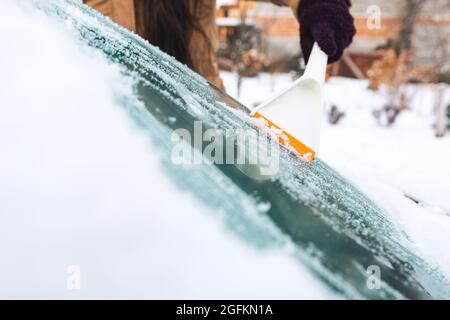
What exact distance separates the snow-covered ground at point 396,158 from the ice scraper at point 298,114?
32 cm

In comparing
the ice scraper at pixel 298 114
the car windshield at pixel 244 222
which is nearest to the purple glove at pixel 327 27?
the ice scraper at pixel 298 114

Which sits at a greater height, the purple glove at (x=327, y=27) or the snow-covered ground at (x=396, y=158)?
the purple glove at (x=327, y=27)

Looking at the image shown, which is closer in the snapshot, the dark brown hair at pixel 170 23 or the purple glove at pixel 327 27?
the purple glove at pixel 327 27

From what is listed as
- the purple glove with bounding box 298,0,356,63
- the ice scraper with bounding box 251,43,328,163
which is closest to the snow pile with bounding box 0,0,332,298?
the ice scraper with bounding box 251,43,328,163

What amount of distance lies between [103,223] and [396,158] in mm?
5171

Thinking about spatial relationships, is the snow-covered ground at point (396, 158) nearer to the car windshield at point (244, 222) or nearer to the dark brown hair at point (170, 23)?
the car windshield at point (244, 222)

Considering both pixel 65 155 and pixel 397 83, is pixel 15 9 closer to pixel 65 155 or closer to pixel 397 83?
pixel 65 155

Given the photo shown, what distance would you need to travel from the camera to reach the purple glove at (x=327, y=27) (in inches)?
45.8

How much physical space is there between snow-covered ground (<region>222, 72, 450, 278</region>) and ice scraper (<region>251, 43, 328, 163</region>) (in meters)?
0.32

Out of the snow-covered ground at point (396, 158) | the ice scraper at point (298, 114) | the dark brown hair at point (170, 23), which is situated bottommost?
the snow-covered ground at point (396, 158)

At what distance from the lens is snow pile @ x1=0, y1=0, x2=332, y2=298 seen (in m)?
0.45

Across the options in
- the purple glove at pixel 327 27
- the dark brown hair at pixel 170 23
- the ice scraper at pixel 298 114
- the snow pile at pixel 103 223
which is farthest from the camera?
the dark brown hair at pixel 170 23

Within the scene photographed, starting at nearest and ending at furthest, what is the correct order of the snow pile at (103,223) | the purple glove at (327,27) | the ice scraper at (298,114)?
the snow pile at (103,223)
the ice scraper at (298,114)
the purple glove at (327,27)

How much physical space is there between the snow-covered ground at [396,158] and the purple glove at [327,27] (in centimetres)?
46
